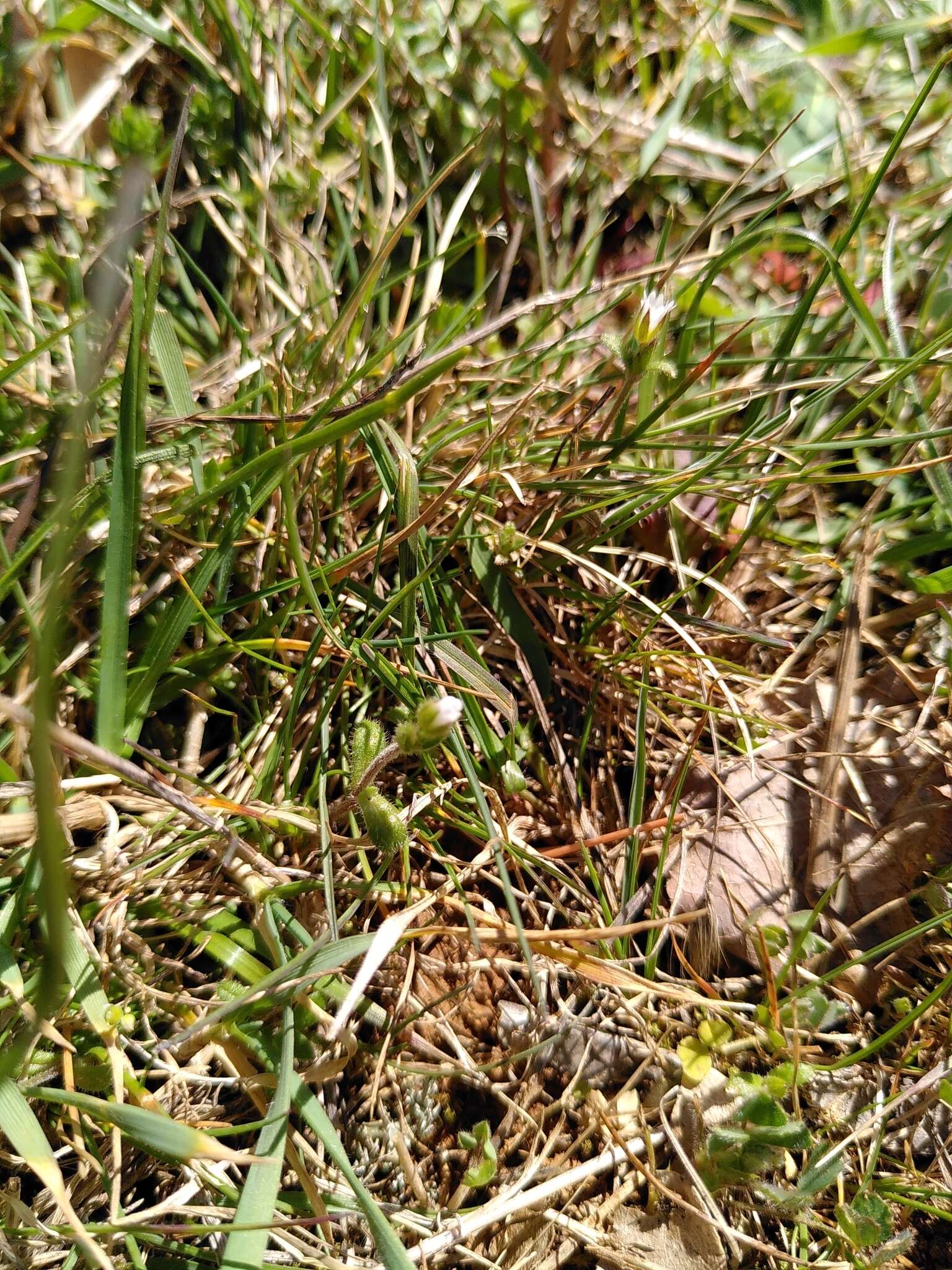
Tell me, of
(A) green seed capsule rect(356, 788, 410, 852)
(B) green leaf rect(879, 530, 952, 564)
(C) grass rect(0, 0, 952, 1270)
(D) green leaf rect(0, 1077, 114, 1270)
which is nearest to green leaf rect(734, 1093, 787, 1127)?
(C) grass rect(0, 0, 952, 1270)

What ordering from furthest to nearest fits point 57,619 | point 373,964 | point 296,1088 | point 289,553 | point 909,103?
point 909,103 → point 289,553 → point 296,1088 → point 373,964 → point 57,619

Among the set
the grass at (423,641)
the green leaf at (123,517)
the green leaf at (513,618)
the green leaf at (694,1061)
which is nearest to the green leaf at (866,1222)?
the grass at (423,641)

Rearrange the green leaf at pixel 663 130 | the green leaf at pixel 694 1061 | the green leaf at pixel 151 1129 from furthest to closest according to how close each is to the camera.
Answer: the green leaf at pixel 663 130 < the green leaf at pixel 694 1061 < the green leaf at pixel 151 1129

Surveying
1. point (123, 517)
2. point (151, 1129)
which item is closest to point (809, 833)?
point (151, 1129)

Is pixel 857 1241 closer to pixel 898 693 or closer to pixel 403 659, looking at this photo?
pixel 898 693

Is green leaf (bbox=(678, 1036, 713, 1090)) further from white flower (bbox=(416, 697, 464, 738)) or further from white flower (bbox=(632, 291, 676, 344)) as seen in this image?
white flower (bbox=(632, 291, 676, 344))

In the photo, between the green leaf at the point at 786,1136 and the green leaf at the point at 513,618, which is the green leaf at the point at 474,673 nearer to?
the green leaf at the point at 513,618

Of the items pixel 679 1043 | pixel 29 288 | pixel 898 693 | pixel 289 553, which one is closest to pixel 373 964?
pixel 679 1043
